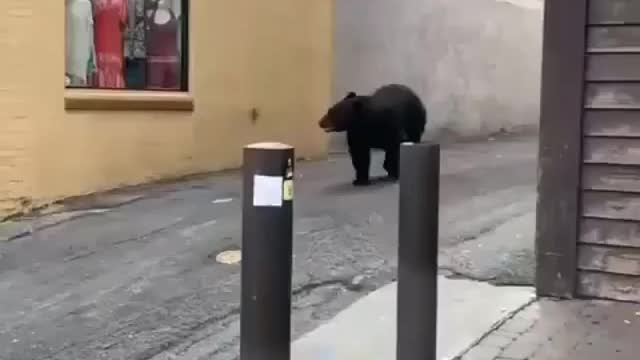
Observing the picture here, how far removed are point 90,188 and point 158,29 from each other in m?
2.03

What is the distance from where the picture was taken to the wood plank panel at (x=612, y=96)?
6316mm

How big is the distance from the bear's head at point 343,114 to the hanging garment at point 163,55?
1841mm

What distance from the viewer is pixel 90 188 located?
10.7 metres

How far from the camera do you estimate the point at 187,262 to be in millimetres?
7637

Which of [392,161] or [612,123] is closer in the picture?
[612,123]

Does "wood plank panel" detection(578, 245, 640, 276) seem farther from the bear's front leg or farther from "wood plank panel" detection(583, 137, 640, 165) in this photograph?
the bear's front leg

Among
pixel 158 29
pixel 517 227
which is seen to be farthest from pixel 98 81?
pixel 517 227

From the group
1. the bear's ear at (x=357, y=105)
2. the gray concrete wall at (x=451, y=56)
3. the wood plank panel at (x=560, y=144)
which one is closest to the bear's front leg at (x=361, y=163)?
the bear's ear at (x=357, y=105)

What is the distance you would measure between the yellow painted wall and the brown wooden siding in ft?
17.5

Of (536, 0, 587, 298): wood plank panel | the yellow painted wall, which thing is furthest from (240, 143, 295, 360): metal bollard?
the yellow painted wall

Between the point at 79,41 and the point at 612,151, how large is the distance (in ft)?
19.8

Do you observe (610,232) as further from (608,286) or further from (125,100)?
(125,100)

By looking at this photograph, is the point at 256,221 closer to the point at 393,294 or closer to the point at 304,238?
the point at 393,294

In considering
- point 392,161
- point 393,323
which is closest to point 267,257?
point 393,323
